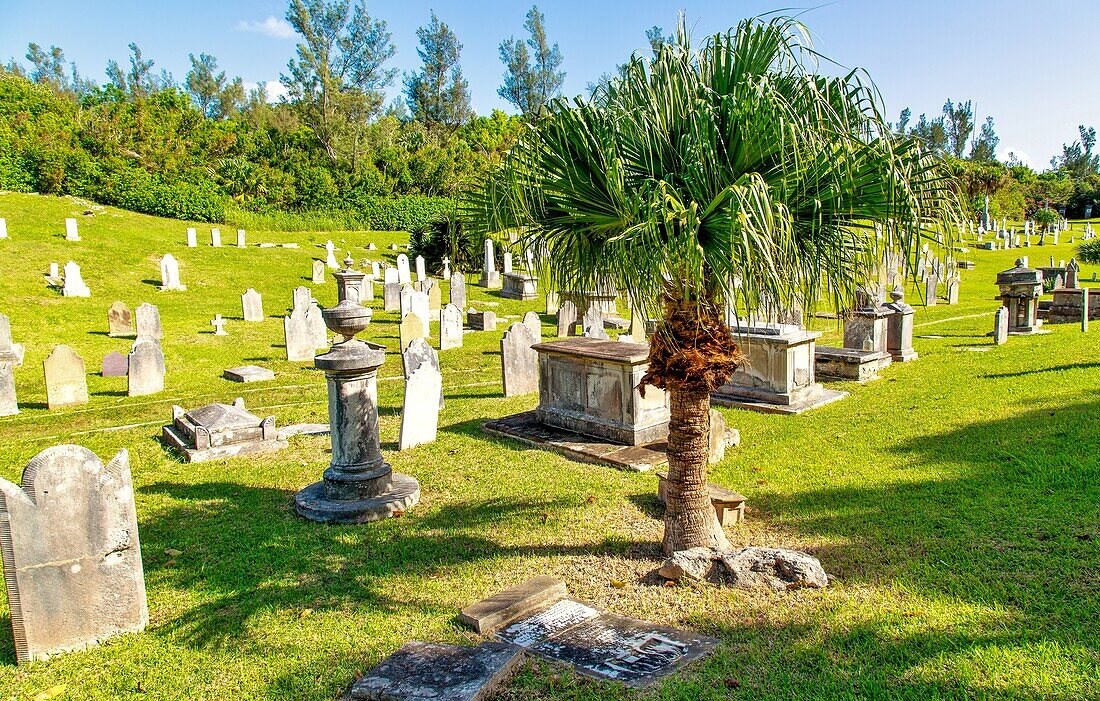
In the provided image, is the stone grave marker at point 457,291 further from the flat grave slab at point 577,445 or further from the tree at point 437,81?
the tree at point 437,81

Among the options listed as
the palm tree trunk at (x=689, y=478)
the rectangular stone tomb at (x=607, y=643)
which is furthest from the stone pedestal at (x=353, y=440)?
the palm tree trunk at (x=689, y=478)

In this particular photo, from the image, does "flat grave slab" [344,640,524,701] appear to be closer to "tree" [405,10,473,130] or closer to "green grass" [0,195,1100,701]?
"green grass" [0,195,1100,701]

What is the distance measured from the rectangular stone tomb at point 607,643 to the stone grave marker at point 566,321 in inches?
542

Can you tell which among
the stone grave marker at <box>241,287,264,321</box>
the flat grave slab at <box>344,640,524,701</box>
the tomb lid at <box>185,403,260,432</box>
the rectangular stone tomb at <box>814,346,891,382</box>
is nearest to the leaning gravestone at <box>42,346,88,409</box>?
the tomb lid at <box>185,403,260,432</box>

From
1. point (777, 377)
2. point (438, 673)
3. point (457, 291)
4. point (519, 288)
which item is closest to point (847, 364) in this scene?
point (777, 377)

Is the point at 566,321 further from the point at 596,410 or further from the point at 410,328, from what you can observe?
the point at 596,410

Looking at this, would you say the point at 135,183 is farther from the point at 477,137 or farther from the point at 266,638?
the point at 266,638

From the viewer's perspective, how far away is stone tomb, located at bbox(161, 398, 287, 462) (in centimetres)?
904

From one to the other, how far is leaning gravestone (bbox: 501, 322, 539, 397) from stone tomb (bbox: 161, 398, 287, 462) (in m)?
4.06

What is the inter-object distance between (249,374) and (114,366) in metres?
2.63

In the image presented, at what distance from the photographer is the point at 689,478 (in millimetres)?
5703

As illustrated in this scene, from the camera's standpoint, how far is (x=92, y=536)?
189 inches

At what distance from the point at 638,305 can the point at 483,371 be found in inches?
400

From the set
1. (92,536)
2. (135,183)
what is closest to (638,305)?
(92,536)
